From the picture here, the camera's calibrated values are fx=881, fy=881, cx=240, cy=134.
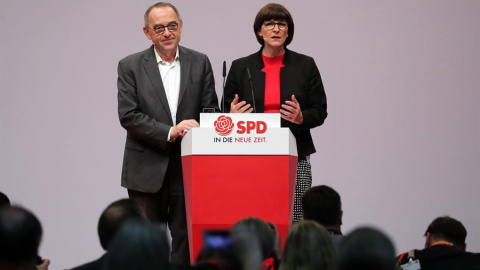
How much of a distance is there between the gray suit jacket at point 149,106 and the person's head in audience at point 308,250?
6.14ft

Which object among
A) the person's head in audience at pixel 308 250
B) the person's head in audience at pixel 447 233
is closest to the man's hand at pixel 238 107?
the person's head in audience at pixel 447 233

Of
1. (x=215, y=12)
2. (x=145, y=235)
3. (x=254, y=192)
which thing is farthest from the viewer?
(x=215, y=12)

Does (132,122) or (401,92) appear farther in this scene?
(401,92)

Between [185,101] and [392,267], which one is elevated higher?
[185,101]

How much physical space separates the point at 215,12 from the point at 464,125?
2.07 metres

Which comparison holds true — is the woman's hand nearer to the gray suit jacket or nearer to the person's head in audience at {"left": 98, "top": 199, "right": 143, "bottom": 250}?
the gray suit jacket

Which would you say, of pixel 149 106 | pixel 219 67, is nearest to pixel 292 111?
A: pixel 149 106

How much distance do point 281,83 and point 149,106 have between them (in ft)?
2.37

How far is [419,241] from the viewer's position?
21.6 ft

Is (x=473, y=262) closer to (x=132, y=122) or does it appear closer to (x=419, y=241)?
(x=132, y=122)

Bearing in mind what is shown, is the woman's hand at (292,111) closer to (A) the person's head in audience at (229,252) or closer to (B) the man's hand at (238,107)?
(B) the man's hand at (238,107)

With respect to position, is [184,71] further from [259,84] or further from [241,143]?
[241,143]

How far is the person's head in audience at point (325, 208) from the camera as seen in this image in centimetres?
366

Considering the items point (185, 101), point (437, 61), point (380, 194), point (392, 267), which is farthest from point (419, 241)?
point (392, 267)
